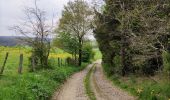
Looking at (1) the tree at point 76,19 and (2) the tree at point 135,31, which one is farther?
(1) the tree at point 76,19

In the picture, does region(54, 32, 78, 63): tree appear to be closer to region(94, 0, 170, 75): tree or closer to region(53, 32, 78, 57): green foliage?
region(53, 32, 78, 57): green foliage

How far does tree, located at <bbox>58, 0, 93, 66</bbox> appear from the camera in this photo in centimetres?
6250

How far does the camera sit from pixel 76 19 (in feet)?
205

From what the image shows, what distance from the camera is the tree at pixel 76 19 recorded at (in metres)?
62.5

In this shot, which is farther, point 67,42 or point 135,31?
point 67,42

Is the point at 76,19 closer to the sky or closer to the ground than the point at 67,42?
closer to the sky

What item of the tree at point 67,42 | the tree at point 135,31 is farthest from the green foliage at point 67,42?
the tree at point 135,31

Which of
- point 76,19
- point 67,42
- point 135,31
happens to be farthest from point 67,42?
point 135,31

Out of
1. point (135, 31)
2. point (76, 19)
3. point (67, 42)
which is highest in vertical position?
point (76, 19)

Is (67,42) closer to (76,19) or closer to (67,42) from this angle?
(67,42)

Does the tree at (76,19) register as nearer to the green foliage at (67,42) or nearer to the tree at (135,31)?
the green foliage at (67,42)

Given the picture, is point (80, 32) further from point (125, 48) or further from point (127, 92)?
point (127, 92)

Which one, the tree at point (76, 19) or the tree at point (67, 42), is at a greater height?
Answer: the tree at point (76, 19)

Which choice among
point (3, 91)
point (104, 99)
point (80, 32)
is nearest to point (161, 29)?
point (104, 99)
